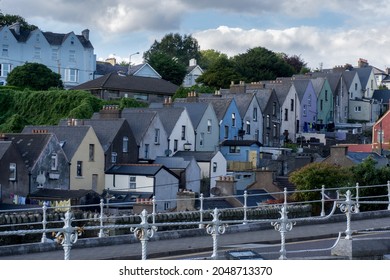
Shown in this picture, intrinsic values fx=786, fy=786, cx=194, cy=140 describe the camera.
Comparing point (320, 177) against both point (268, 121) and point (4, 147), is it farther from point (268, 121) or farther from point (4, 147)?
point (268, 121)

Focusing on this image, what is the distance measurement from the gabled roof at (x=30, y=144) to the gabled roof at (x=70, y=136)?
2230mm

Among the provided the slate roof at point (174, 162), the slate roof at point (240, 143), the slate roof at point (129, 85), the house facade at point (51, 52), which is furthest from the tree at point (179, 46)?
the slate roof at point (174, 162)

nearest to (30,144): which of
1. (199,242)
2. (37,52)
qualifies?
(199,242)

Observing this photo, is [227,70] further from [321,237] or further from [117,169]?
[321,237]

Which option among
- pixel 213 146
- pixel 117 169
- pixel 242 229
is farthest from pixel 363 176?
pixel 213 146

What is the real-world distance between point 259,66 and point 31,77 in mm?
35052

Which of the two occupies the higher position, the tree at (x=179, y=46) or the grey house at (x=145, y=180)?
the tree at (x=179, y=46)

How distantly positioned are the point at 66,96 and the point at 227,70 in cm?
2685

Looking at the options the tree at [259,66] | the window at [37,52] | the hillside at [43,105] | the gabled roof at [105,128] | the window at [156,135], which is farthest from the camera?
the tree at [259,66]

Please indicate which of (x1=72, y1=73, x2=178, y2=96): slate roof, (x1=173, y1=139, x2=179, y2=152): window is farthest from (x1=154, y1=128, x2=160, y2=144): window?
(x1=72, y1=73, x2=178, y2=96): slate roof

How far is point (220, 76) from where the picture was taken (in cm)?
9462

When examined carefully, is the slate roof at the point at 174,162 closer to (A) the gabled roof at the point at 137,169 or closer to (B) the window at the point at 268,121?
(A) the gabled roof at the point at 137,169

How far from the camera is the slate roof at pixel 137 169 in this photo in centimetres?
5312

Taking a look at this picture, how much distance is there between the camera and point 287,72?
108m
